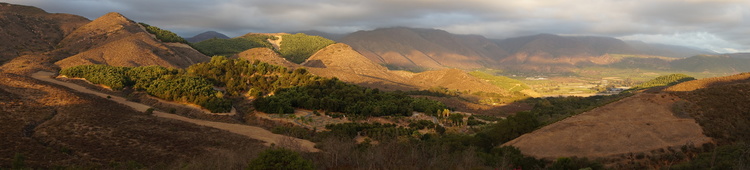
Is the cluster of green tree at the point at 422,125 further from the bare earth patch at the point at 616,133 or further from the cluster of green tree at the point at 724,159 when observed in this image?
the cluster of green tree at the point at 724,159

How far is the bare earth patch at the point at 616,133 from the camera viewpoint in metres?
25.2

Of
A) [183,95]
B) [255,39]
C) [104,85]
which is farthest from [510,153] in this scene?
[255,39]

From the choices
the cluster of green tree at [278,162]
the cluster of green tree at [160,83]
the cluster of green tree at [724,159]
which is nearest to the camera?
the cluster of green tree at [278,162]

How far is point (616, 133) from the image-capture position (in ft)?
87.0

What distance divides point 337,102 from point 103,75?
2909 centimetres

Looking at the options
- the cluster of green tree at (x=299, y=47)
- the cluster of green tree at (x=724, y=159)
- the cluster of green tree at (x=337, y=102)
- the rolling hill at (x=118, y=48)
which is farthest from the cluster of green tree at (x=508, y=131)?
the cluster of green tree at (x=299, y=47)

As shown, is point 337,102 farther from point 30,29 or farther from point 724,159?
point 30,29

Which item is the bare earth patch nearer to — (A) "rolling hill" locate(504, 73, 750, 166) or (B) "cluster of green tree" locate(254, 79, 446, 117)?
(A) "rolling hill" locate(504, 73, 750, 166)

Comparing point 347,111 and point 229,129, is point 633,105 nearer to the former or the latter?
point 347,111

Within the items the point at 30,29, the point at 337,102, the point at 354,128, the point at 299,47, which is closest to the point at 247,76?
the point at 337,102

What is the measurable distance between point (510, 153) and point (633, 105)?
12.6 meters

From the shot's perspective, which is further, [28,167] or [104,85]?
[104,85]

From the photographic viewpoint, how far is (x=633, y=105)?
30.7 meters

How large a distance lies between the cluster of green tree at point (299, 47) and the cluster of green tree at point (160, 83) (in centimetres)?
10605
